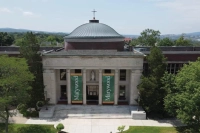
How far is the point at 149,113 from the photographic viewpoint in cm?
3334

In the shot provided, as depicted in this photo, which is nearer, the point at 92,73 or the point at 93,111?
the point at 93,111

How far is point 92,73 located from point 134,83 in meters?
7.65

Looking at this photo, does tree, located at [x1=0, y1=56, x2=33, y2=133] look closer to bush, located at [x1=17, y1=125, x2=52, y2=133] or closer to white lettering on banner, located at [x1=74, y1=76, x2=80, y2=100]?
bush, located at [x1=17, y1=125, x2=52, y2=133]

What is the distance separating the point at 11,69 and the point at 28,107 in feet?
35.0

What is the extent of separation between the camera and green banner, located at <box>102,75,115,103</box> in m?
34.8

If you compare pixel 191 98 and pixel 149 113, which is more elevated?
pixel 191 98

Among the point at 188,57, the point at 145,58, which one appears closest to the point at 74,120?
the point at 145,58

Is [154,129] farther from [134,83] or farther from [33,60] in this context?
[33,60]

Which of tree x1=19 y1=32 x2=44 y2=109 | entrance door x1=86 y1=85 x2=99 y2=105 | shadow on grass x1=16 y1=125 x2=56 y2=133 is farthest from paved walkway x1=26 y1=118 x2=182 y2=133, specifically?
entrance door x1=86 y1=85 x2=99 y2=105

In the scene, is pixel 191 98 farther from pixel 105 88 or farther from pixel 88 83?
pixel 88 83

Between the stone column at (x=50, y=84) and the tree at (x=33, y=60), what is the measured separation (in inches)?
70.0

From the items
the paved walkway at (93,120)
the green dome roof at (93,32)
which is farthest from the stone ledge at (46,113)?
the green dome roof at (93,32)

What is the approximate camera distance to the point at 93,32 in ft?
132

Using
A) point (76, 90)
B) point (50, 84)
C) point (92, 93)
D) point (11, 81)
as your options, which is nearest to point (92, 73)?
point (92, 93)
